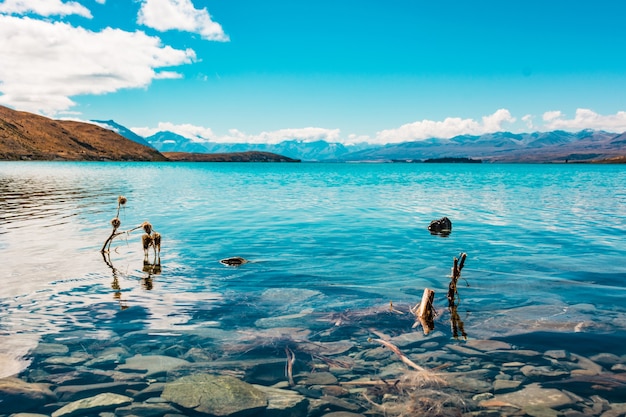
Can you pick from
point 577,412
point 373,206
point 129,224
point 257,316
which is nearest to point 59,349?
point 257,316

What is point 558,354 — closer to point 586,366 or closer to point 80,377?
point 586,366

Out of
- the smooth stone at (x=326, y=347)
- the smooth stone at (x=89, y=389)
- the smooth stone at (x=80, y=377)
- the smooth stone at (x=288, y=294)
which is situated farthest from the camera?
the smooth stone at (x=288, y=294)

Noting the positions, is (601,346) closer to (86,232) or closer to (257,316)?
(257,316)

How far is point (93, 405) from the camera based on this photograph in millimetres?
8641

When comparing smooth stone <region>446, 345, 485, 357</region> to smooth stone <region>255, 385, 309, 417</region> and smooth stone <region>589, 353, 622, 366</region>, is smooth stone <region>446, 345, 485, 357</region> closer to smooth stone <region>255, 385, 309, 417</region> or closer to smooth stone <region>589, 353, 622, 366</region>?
smooth stone <region>589, 353, 622, 366</region>

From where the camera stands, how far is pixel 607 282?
18.8 metres

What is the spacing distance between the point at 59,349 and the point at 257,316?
5668mm

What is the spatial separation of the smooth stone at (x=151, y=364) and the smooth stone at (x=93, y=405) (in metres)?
1.12

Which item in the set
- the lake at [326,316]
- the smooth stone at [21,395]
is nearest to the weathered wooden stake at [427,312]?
the lake at [326,316]

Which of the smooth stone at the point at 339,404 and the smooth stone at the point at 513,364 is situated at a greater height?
the smooth stone at the point at 339,404

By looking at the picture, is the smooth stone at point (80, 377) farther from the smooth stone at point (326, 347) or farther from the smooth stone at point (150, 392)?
the smooth stone at point (326, 347)

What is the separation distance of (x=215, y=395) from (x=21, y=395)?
3.97 m

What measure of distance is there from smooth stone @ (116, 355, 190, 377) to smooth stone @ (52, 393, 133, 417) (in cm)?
112

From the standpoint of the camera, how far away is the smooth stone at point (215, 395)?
8.75m
